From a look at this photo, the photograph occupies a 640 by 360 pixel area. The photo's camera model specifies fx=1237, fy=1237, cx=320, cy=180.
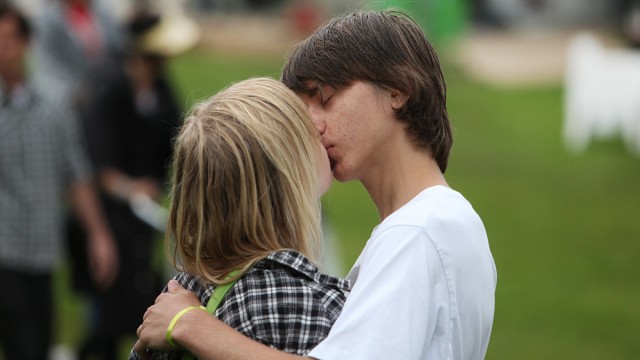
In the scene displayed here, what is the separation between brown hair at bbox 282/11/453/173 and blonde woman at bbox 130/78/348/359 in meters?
0.12

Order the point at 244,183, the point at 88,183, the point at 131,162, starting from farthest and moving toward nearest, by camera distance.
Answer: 1. the point at 131,162
2. the point at 88,183
3. the point at 244,183

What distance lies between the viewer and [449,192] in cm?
247

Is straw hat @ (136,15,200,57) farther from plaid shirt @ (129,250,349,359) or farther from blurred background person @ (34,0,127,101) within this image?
plaid shirt @ (129,250,349,359)

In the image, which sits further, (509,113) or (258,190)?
(509,113)

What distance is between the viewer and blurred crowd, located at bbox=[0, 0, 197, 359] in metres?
6.66

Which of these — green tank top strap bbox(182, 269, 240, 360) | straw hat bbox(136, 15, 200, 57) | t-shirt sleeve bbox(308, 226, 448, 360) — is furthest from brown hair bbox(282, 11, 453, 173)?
straw hat bbox(136, 15, 200, 57)

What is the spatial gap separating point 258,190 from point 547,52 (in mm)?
25077

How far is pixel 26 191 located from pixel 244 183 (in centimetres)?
456

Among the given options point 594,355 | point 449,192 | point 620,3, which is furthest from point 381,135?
point 620,3

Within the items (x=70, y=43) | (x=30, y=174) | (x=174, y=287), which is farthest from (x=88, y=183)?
(x=174, y=287)

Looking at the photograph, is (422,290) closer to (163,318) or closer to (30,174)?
(163,318)

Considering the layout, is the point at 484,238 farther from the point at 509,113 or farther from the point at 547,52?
the point at 547,52

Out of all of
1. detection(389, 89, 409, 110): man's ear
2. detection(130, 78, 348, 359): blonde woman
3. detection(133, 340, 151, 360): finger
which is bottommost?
detection(133, 340, 151, 360): finger

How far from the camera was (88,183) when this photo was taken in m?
7.09
